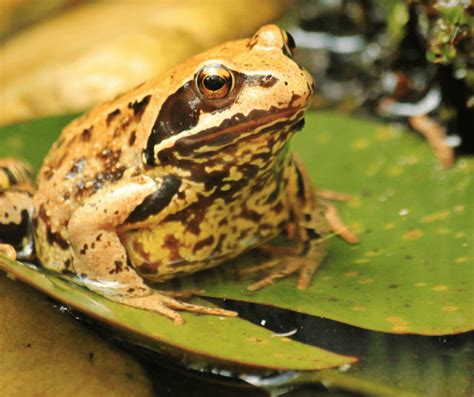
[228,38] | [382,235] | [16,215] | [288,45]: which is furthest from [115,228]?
[228,38]

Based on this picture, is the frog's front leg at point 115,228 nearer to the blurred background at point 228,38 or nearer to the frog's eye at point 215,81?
the frog's eye at point 215,81

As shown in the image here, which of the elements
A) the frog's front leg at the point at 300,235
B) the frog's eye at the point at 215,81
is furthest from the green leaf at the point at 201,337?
the frog's eye at the point at 215,81

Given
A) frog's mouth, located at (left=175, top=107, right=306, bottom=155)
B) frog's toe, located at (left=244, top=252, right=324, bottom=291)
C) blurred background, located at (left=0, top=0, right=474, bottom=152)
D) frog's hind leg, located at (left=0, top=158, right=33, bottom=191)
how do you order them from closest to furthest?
frog's mouth, located at (left=175, top=107, right=306, bottom=155), frog's toe, located at (left=244, top=252, right=324, bottom=291), frog's hind leg, located at (left=0, top=158, right=33, bottom=191), blurred background, located at (left=0, top=0, right=474, bottom=152)

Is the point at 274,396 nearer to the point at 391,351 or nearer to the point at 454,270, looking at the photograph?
the point at 391,351

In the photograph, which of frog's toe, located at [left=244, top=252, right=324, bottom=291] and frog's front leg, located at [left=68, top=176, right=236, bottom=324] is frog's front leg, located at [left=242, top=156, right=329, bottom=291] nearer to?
frog's toe, located at [left=244, top=252, right=324, bottom=291]

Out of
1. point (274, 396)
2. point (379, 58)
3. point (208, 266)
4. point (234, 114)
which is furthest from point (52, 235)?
point (379, 58)

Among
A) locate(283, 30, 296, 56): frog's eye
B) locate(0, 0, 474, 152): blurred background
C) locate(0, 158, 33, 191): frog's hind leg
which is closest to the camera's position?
locate(283, 30, 296, 56): frog's eye

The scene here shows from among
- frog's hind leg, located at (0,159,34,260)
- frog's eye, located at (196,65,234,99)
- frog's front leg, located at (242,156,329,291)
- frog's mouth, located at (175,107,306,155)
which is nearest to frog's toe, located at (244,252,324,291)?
frog's front leg, located at (242,156,329,291)

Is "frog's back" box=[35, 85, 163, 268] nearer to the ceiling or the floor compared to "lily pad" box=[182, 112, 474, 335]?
nearer to the ceiling
